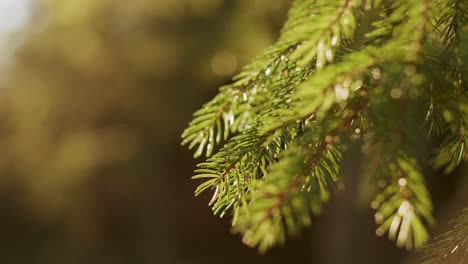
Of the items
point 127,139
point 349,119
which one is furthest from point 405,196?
point 127,139

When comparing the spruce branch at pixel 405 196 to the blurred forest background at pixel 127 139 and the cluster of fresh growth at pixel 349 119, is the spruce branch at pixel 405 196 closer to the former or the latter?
the cluster of fresh growth at pixel 349 119

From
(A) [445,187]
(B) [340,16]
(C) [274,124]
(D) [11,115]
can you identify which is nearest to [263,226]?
(C) [274,124]

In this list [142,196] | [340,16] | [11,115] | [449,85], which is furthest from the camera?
[142,196]

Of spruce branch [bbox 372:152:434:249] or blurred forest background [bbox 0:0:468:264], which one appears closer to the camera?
spruce branch [bbox 372:152:434:249]

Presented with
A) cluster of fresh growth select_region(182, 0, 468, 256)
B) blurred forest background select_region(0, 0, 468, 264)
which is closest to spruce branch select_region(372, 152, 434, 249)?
cluster of fresh growth select_region(182, 0, 468, 256)

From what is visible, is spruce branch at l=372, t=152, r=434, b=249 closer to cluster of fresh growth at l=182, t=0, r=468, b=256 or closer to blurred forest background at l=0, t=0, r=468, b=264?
cluster of fresh growth at l=182, t=0, r=468, b=256

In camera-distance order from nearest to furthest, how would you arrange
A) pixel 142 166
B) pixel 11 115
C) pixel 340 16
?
pixel 340 16
pixel 11 115
pixel 142 166

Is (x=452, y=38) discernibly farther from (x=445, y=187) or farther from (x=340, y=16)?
(x=445, y=187)
